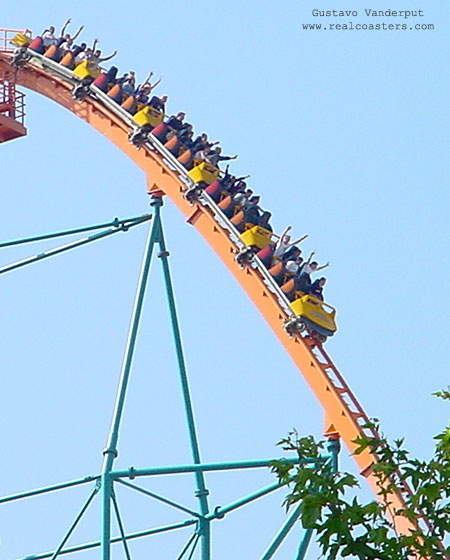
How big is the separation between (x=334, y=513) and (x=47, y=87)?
9506 millimetres

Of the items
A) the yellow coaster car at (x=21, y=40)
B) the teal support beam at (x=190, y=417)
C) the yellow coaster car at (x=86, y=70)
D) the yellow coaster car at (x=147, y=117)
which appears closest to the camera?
the teal support beam at (x=190, y=417)

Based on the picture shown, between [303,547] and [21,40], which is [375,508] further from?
[21,40]

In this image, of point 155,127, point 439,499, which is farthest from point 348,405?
point 439,499

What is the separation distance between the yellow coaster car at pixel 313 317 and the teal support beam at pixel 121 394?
4.05 feet

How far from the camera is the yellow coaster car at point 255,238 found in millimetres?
12500

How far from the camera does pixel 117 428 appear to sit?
39.0 feet

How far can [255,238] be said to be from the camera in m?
12.5

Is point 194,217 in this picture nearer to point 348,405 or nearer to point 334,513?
point 348,405

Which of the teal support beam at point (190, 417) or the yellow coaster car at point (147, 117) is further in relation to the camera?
the yellow coaster car at point (147, 117)

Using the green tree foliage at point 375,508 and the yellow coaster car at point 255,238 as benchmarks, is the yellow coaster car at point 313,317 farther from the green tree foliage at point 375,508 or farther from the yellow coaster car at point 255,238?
the green tree foliage at point 375,508

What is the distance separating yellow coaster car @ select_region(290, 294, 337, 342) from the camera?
12.0 metres

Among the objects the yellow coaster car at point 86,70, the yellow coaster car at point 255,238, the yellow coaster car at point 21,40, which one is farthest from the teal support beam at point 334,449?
the yellow coaster car at point 21,40

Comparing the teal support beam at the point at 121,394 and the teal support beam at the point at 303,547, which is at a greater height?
the teal support beam at the point at 121,394

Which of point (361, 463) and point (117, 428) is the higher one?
point (117, 428)
